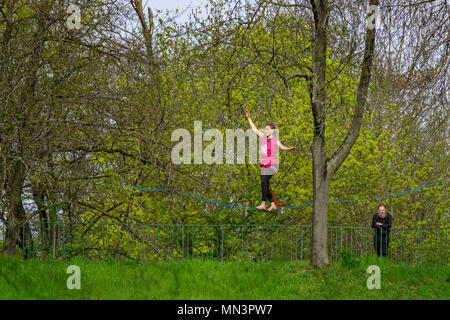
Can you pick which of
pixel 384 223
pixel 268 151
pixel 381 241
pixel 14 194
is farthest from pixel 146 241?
pixel 384 223

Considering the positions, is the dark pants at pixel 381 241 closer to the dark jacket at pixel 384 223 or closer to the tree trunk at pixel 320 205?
the dark jacket at pixel 384 223

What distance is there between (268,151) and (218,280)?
2.73 meters

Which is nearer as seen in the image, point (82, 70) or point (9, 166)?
point (9, 166)

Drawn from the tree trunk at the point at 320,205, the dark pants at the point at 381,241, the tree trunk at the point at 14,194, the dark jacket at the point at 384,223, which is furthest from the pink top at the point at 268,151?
the tree trunk at the point at 14,194

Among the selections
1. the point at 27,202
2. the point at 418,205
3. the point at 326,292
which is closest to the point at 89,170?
the point at 27,202

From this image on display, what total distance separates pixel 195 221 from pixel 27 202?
6424 mm

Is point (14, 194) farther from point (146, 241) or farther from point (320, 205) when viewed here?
point (320, 205)

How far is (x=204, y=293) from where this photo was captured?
8680mm

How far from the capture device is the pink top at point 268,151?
9.80 m

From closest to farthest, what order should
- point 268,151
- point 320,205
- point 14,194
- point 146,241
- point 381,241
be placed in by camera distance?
point 268,151 < point 320,205 < point 14,194 < point 146,241 < point 381,241

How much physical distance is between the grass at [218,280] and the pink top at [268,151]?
2.22 metres

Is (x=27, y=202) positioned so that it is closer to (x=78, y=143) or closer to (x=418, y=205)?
(x=78, y=143)

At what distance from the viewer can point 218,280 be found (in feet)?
30.5

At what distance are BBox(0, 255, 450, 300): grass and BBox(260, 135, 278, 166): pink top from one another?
2224 mm
